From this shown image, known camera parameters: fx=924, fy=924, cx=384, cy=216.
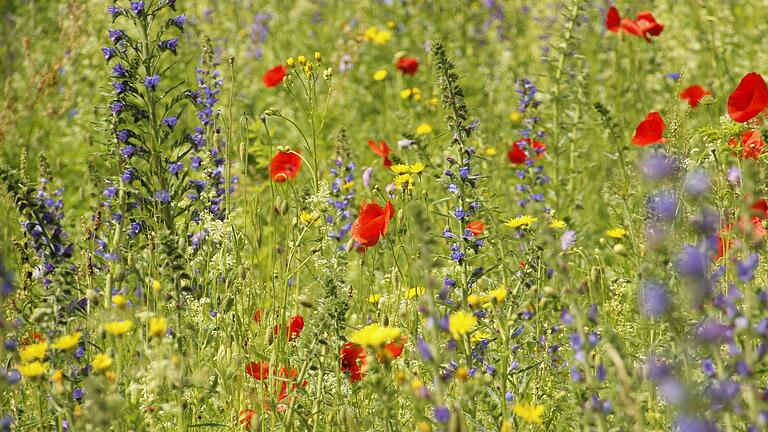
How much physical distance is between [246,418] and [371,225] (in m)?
0.64

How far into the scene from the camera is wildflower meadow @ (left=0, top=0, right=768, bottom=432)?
1.81 metres

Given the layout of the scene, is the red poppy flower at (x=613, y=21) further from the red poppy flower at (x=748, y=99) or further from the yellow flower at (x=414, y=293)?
the yellow flower at (x=414, y=293)

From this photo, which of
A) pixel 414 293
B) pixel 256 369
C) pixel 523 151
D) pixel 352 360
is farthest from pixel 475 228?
pixel 523 151

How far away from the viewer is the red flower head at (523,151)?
391 centimetres

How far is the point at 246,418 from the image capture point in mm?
2305

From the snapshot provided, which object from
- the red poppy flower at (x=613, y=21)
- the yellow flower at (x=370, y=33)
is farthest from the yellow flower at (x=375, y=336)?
the yellow flower at (x=370, y=33)

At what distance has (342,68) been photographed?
17.8ft

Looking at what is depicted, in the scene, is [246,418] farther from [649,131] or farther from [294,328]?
[649,131]

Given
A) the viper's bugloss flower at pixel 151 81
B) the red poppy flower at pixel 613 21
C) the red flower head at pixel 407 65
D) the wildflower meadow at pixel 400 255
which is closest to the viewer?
the wildflower meadow at pixel 400 255

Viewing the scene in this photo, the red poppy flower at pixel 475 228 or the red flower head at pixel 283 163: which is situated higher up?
the red flower head at pixel 283 163

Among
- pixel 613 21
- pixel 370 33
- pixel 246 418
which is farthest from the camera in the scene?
pixel 370 33

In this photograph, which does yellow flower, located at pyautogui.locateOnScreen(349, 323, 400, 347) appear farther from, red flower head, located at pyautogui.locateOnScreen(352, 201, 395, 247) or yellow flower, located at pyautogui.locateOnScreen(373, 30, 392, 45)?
yellow flower, located at pyautogui.locateOnScreen(373, 30, 392, 45)

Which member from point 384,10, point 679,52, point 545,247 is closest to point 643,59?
point 679,52

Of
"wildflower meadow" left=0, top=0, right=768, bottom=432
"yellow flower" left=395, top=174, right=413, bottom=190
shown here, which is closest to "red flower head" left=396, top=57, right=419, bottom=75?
"wildflower meadow" left=0, top=0, right=768, bottom=432
